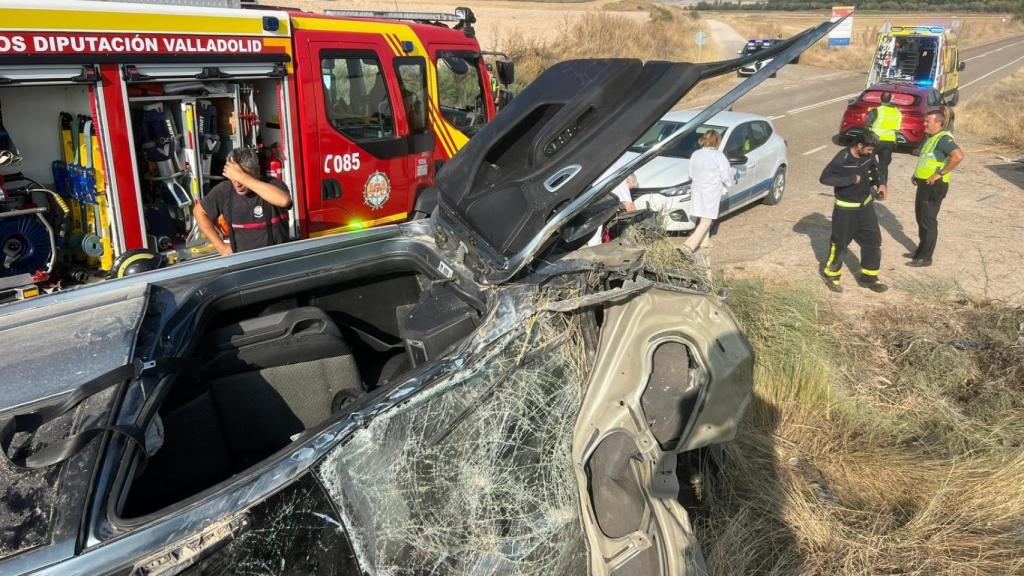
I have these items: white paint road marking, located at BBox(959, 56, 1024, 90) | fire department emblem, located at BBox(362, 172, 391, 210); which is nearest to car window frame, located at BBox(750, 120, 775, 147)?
fire department emblem, located at BBox(362, 172, 391, 210)

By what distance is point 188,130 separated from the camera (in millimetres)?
6000

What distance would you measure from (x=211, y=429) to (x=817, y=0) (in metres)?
99.0

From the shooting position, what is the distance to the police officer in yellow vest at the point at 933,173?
765 cm

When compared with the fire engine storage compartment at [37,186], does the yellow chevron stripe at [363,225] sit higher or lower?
lower

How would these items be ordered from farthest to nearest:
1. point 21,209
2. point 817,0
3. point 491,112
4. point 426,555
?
point 817,0 → point 491,112 → point 21,209 → point 426,555

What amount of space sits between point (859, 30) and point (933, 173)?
49460 mm

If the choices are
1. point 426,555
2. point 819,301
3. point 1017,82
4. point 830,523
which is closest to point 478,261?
point 426,555

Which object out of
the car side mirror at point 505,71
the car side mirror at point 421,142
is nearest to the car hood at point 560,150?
the car side mirror at point 421,142

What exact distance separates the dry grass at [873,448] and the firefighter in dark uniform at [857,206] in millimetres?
1744

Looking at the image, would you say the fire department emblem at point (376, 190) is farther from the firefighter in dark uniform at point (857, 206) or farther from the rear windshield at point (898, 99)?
the rear windshield at point (898, 99)

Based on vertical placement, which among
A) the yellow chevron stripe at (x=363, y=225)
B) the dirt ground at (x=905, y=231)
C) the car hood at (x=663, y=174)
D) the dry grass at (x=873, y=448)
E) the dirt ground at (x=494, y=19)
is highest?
the dirt ground at (x=494, y=19)

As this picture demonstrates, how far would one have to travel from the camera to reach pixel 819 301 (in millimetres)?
5434

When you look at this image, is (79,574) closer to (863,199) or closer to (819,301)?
(819,301)

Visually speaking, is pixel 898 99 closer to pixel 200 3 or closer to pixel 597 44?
pixel 597 44
